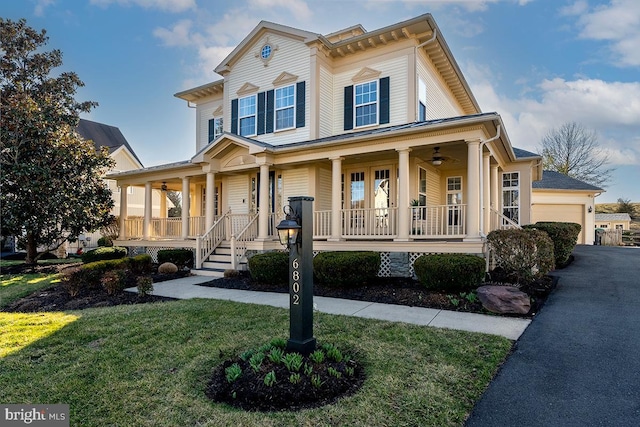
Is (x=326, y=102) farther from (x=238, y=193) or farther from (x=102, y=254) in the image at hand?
(x=102, y=254)

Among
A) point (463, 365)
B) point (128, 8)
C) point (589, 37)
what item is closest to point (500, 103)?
point (589, 37)

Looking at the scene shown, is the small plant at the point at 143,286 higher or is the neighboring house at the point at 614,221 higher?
the neighboring house at the point at 614,221

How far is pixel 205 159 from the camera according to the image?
12641 millimetres

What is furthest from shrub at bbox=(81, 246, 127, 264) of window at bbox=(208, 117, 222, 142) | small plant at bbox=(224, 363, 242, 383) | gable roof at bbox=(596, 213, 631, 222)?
gable roof at bbox=(596, 213, 631, 222)

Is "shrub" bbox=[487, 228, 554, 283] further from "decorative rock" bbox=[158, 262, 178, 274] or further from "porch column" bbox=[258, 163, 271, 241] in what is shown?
"decorative rock" bbox=[158, 262, 178, 274]

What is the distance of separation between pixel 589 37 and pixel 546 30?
1.87 m

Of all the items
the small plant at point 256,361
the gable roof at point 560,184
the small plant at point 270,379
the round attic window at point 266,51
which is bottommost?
the small plant at point 270,379

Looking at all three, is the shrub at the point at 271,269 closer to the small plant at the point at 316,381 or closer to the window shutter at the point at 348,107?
the window shutter at the point at 348,107

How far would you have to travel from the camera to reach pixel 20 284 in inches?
411

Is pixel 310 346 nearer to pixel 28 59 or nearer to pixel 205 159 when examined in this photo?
pixel 205 159

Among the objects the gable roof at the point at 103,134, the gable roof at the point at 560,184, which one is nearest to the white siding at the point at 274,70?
the gable roof at the point at 560,184

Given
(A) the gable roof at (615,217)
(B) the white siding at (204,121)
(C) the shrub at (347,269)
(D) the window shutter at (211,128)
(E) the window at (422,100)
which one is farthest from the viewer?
(A) the gable roof at (615,217)

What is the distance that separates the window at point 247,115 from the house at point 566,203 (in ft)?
54.0

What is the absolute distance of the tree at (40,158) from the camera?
12.3 meters
